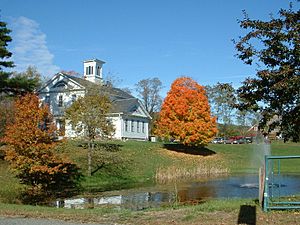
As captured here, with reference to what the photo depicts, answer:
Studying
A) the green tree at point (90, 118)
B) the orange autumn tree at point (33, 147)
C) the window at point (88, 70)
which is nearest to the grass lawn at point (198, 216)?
the orange autumn tree at point (33, 147)

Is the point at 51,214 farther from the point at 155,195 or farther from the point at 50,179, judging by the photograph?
the point at 50,179

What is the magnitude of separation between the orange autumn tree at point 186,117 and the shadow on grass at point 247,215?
120 ft

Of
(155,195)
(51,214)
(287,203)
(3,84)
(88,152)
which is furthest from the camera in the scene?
(88,152)

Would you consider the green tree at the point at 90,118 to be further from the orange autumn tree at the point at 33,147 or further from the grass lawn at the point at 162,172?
the orange autumn tree at the point at 33,147

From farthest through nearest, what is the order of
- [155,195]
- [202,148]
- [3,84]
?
[202,148] < [3,84] < [155,195]

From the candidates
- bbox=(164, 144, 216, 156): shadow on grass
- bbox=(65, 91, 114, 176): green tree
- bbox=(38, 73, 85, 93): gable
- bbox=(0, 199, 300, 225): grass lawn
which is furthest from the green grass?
bbox=(38, 73, 85, 93): gable

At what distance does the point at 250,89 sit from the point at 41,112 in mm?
15160

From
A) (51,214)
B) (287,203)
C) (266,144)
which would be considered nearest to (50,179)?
(51,214)

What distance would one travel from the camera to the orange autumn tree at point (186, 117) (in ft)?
161

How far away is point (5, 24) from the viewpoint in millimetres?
30016

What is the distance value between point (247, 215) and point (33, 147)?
16908mm

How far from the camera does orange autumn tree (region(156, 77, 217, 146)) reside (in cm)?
4912

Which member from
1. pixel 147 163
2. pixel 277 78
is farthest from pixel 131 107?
pixel 277 78

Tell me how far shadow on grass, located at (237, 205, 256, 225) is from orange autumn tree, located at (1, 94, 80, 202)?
49.2ft
